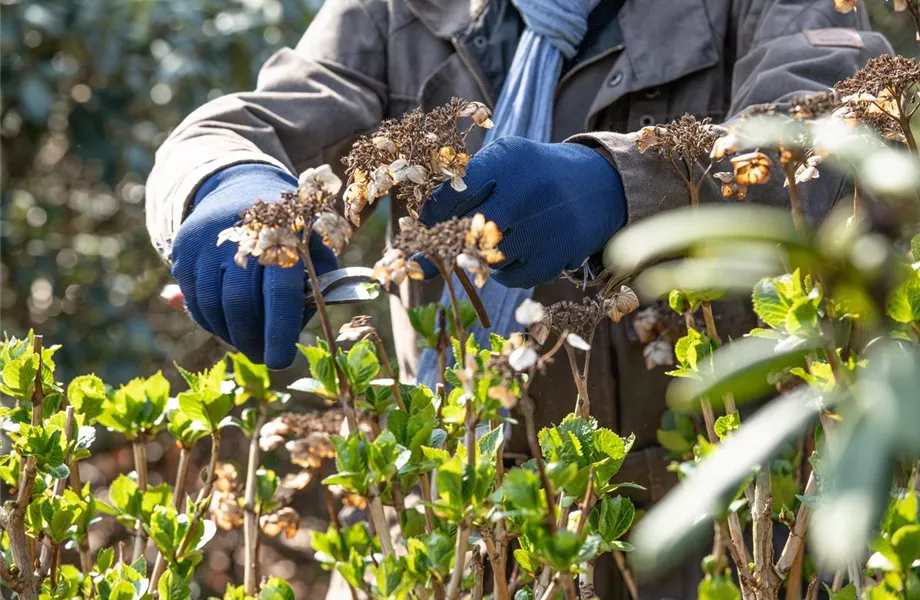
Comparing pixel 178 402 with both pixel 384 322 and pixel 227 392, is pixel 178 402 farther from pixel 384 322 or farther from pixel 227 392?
pixel 384 322

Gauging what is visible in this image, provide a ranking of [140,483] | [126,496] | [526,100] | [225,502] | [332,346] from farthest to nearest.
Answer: [526,100], [225,502], [140,483], [126,496], [332,346]

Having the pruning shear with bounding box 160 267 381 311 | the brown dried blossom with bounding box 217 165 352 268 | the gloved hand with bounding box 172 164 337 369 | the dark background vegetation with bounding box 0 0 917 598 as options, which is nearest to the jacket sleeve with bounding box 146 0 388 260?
the gloved hand with bounding box 172 164 337 369

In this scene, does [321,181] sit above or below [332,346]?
above

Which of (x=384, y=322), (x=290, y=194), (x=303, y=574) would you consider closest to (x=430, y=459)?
(x=290, y=194)

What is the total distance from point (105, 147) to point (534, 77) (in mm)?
2045

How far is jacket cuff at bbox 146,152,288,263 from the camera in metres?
1.34

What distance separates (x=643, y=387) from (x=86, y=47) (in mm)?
2389

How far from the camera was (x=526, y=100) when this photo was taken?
157 cm

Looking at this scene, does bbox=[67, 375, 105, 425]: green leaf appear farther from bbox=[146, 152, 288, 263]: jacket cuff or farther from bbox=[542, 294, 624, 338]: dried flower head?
bbox=[542, 294, 624, 338]: dried flower head

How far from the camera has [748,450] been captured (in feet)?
1.52

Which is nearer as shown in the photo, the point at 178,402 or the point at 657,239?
the point at 657,239

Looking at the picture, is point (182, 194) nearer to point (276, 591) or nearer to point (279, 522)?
point (279, 522)

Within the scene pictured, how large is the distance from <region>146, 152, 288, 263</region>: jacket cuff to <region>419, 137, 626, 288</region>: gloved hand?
15.7 inches

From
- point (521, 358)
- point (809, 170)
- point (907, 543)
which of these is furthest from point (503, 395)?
point (809, 170)
